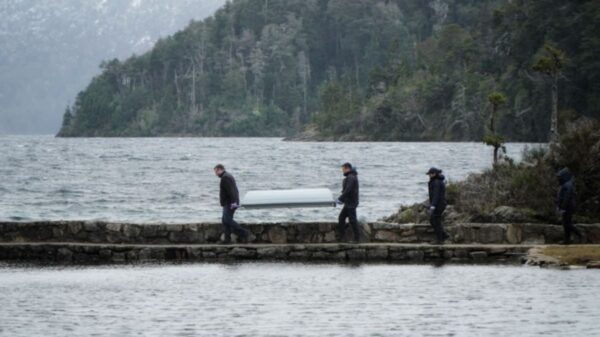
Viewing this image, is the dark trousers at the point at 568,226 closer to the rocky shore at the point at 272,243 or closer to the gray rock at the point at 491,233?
the rocky shore at the point at 272,243

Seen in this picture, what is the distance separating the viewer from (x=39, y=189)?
234ft

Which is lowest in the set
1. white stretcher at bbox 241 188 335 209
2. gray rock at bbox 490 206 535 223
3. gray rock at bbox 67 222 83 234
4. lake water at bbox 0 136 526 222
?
lake water at bbox 0 136 526 222

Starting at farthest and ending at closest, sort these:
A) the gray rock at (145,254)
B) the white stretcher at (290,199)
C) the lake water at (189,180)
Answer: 1. the lake water at (189,180)
2. the white stretcher at (290,199)
3. the gray rock at (145,254)

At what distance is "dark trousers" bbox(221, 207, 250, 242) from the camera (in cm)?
2598

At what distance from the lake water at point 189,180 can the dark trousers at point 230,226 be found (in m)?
Answer: 22.3

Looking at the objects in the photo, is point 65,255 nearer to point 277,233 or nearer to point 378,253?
point 277,233

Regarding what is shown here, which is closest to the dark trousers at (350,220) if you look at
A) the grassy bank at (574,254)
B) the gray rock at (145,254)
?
the grassy bank at (574,254)

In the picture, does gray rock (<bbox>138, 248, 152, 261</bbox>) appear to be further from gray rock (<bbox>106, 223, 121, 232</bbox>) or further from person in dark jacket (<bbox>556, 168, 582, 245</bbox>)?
person in dark jacket (<bbox>556, 168, 582, 245</bbox>)

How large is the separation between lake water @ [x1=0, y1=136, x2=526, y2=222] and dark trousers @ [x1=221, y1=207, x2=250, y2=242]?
73.0ft

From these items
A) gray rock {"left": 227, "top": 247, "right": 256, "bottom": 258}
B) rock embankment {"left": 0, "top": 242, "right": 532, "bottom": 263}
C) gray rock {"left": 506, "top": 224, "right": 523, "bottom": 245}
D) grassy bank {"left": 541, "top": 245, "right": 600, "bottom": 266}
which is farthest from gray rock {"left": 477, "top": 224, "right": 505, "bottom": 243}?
gray rock {"left": 227, "top": 247, "right": 256, "bottom": 258}

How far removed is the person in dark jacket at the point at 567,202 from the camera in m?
25.2

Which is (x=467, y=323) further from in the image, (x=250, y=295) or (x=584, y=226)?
(x=584, y=226)

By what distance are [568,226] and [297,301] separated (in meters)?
7.86

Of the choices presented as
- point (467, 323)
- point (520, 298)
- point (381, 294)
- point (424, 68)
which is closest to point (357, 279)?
point (381, 294)
